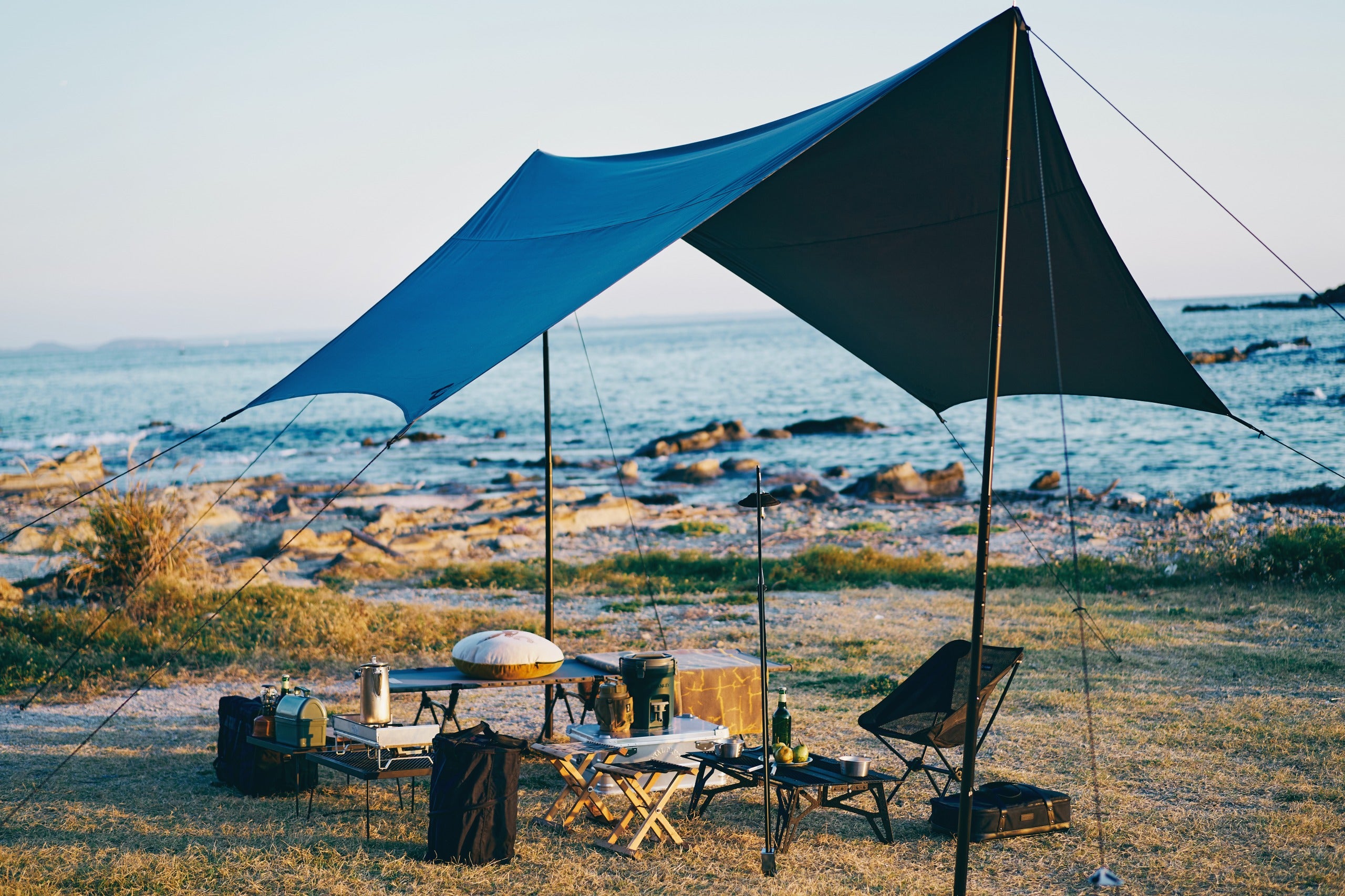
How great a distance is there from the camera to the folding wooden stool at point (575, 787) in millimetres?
4695

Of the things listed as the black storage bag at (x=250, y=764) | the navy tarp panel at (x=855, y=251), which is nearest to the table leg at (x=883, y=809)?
the navy tarp panel at (x=855, y=251)

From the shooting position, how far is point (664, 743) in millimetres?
4762

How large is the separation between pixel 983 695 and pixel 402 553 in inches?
400

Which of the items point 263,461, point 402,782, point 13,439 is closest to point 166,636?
point 402,782

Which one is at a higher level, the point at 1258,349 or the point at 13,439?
the point at 1258,349

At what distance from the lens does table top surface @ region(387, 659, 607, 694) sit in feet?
16.2

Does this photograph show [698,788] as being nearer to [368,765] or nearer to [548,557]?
[368,765]

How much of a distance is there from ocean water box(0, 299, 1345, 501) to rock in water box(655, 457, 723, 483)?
16.2 inches

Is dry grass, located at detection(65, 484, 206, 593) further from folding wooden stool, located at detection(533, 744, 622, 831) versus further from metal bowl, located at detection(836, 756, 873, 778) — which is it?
metal bowl, located at detection(836, 756, 873, 778)

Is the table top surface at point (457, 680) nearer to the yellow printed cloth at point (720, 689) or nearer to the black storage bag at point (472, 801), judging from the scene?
the yellow printed cloth at point (720, 689)

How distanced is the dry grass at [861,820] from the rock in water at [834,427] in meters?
29.0

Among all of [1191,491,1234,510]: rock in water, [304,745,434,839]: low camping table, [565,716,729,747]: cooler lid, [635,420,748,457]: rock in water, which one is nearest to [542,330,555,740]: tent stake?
[565,716,729,747]: cooler lid

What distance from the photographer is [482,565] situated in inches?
467

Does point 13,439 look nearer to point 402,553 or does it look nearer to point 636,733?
point 402,553
